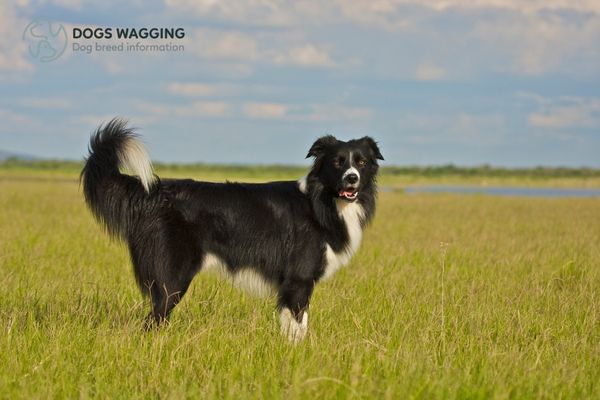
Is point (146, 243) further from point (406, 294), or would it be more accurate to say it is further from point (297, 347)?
point (406, 294)

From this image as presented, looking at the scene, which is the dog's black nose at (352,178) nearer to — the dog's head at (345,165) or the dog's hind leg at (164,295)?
the dog's head at (345,165)

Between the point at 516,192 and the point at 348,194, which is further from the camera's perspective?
the point at 516,192

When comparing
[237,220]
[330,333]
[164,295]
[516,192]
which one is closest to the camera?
[164,295]

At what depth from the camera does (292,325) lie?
234 inches

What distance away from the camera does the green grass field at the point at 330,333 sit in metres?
4.39

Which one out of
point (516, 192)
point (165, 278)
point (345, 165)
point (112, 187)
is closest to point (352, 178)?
point (345, 165)

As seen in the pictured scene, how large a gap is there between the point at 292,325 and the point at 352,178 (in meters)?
1.40

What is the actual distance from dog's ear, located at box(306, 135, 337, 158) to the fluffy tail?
1.50 meters

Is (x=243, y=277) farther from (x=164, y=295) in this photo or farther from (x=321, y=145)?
(x=321, y=145)

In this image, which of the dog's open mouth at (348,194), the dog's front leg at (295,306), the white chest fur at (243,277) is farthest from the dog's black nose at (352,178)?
the white chest fur at (243,277)

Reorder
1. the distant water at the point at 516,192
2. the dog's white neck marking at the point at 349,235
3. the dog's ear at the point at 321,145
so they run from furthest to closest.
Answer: the distant water at the point at 516,192 → the dog's ear at the point at 321,145 → the dog's white neck marking at the point at 349,235

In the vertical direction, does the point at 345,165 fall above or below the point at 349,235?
above

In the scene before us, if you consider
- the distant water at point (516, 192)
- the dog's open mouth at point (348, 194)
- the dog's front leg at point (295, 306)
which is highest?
the dog's open mouth at point (348, 194)

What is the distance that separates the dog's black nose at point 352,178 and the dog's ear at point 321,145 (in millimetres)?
493
